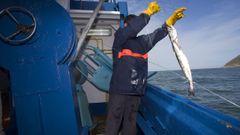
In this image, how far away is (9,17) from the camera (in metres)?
1.75

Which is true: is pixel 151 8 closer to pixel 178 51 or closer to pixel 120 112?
pixel 178 51

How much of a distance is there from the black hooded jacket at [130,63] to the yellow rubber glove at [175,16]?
487mm

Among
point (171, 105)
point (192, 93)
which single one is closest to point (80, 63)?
point (171, 105)

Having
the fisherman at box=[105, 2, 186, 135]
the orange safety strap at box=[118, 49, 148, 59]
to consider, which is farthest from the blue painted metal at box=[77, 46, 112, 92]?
the orange safety strap at box=[118, 49, 148, 59]

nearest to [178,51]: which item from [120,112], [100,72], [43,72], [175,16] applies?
[175,16]

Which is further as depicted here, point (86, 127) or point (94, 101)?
point (94, 101)

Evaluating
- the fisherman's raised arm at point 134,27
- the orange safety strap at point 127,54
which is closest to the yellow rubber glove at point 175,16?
the fisherman's raised arm at point 134,27

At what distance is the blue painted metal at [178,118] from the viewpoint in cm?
158

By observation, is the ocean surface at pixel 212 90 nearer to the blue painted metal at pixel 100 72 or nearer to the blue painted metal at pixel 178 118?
the blue painted metal at pixel 178 118

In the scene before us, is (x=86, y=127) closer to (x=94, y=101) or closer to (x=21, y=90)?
(x=21, y=90)

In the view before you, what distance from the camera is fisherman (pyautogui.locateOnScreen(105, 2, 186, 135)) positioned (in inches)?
84.3

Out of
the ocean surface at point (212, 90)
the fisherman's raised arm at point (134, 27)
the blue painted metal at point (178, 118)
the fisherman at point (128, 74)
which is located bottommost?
the ocean surface at point (212, 90)

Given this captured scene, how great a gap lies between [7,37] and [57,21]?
540 millimetres

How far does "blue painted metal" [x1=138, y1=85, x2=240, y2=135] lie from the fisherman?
0.47 meters
